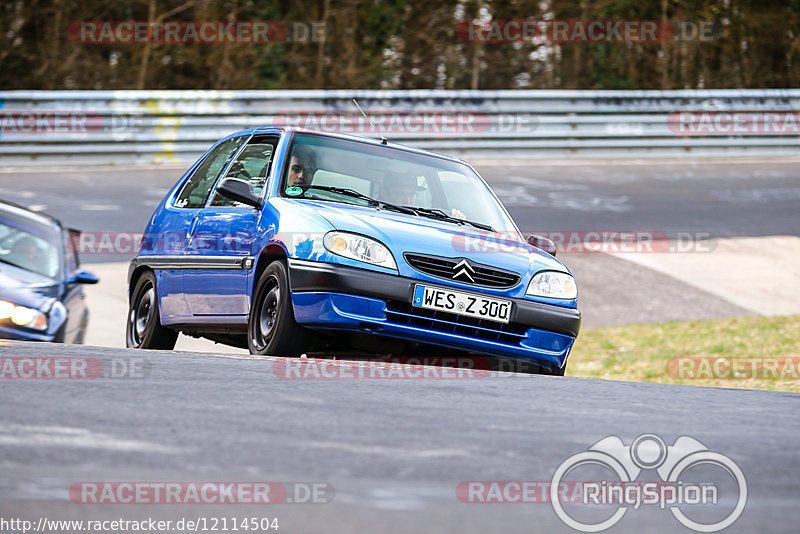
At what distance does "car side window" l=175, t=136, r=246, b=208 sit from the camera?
8.22m

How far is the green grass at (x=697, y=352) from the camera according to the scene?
32.6ft

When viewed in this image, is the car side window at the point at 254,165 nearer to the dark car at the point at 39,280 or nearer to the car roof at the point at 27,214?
the dark car at the point at 39,280

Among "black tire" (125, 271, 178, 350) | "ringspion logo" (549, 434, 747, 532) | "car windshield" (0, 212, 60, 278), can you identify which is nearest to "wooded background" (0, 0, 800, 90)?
"car windshield" (0, 212, 60, 278)

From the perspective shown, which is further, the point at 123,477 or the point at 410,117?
the point at 410,117

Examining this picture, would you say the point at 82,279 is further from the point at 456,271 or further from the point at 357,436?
the point at 357,436

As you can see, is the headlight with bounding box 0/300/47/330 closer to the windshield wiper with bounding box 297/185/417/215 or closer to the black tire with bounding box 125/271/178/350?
the black tire with bounding box 125/271/178/350

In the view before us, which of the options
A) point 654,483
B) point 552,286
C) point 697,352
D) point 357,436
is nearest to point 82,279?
point 552,286

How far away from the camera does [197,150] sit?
18.6 metres

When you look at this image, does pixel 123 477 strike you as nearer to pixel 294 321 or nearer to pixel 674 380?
pixel 294 321

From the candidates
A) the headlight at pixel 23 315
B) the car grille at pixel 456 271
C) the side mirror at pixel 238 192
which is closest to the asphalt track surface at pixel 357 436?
the car grille at pixel 456 271

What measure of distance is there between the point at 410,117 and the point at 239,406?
587 inches

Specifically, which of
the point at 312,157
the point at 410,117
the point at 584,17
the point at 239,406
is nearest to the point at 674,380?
the point at 312,157

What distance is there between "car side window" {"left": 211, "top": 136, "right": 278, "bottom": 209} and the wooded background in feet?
53.5

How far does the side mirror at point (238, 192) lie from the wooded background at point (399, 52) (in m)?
17.2
